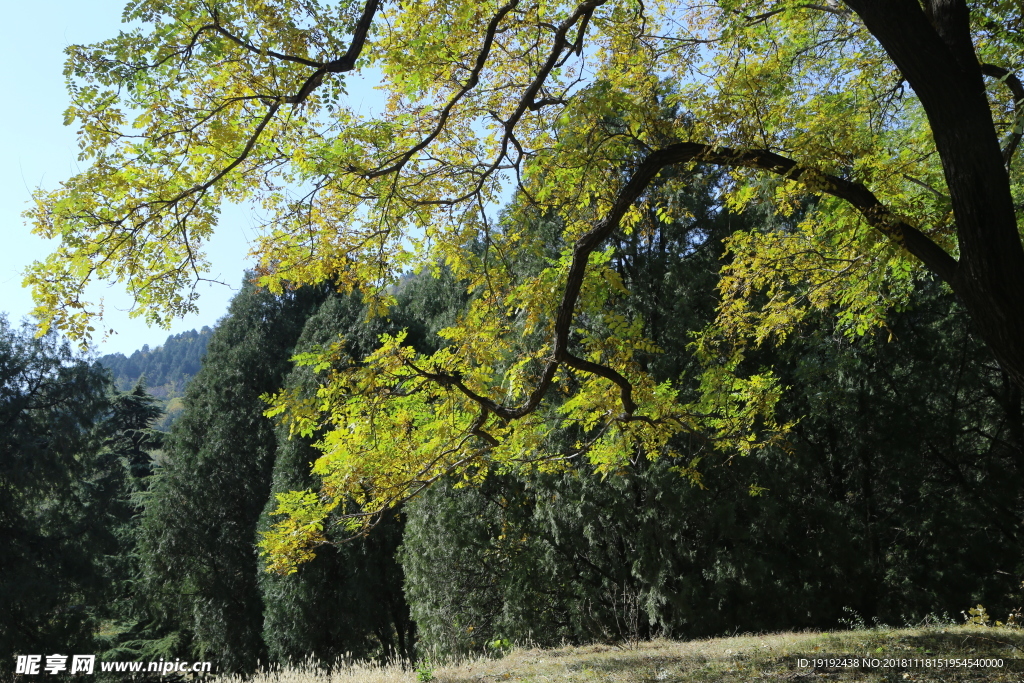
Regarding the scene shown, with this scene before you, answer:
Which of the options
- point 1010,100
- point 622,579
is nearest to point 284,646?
point 622,579

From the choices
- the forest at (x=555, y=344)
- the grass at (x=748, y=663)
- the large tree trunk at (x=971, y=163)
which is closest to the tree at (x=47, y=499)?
the forest at (x=555, y=344)

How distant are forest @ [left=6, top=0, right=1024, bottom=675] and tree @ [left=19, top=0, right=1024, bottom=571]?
34mm

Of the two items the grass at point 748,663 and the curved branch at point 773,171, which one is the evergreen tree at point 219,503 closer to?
the grass at point 748,663

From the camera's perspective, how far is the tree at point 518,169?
4.21m

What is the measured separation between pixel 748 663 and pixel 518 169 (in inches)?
178

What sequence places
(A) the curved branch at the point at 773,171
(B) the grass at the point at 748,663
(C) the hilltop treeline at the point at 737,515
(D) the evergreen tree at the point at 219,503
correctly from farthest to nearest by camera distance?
1. (D) the evergreen tree at the point at 219,503
2. (C) the hilltop treeline at the point at 737,515
3. (B) the grass at the point at 748,663
4. (A) the curved branch at the point at 773,171

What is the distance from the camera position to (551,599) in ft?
42.1

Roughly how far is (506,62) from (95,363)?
1767 cm

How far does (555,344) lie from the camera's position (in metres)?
5.18

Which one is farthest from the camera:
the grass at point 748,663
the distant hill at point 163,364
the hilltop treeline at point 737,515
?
the distant hill at point 163,364

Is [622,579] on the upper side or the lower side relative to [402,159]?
lower

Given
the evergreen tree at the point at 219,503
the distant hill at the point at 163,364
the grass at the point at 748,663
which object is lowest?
the grass at the point at 748,663

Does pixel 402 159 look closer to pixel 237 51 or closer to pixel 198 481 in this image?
pixel 237 51

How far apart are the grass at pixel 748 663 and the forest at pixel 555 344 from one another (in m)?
1.97
